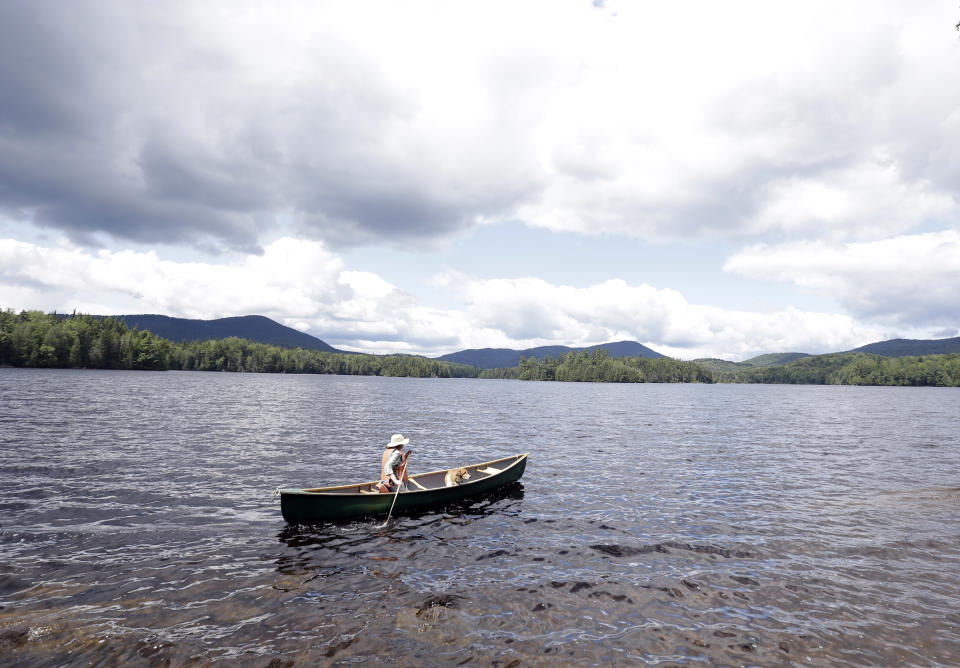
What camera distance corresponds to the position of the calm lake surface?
11625mm

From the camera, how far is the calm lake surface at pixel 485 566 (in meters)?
11.6

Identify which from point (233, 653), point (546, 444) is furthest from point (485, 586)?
point (546, 444)

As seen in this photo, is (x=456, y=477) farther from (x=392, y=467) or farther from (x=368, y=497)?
(x=368, y=497)

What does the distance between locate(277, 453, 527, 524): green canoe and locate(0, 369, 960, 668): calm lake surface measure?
2.37ft

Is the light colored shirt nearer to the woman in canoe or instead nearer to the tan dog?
the woman in canoe

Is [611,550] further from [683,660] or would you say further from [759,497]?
[759,497]

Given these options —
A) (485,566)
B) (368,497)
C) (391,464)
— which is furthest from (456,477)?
(485,566)

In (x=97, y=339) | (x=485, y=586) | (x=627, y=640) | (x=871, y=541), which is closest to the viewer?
(x=627, y=640)

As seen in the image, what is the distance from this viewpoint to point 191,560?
16109 mm

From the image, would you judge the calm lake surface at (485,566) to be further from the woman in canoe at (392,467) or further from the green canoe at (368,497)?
the woman in canoe at (392,467)

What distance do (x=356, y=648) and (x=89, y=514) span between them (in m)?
16.8

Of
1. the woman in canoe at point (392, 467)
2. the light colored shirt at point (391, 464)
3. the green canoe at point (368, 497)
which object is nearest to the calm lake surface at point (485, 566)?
the green canoe at point (368, 497)

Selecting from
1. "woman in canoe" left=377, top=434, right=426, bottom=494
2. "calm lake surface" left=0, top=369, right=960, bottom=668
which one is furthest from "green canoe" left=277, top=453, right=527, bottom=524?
"calm lake surface" left=0, top=369, right=960, bottom=668

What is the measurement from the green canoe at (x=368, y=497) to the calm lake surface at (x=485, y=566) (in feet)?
2.37
